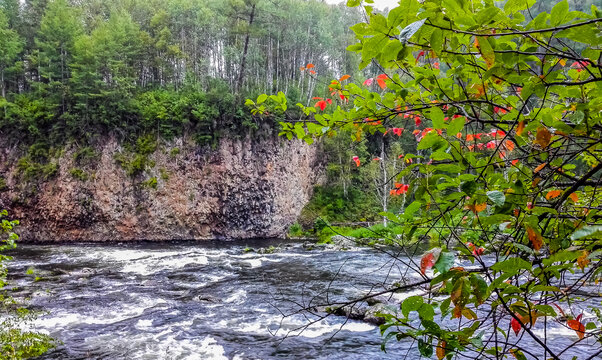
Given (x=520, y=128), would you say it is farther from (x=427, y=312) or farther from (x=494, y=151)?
(x=427, y=312)

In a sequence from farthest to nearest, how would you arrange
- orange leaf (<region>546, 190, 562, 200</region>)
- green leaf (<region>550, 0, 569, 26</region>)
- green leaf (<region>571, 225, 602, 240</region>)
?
orange leaf (<region>546, 190, 562, 200</region>) < green leaf (<region>550, 0, 569, 26</region>) < green leaf (<region>571, 225, 602, 240</region>)

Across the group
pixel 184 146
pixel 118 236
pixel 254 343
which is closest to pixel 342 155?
pixel 184 146

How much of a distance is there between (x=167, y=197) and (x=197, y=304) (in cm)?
1510

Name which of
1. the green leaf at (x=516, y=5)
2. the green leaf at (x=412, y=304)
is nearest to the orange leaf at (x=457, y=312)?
the green leaf at (x=412, y=304)

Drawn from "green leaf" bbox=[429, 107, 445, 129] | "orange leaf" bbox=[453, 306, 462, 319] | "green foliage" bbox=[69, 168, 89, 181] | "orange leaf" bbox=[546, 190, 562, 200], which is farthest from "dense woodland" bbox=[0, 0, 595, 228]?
"orange leaf" bbox=[453, 306, 462, 319]

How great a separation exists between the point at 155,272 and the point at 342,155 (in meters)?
20.6

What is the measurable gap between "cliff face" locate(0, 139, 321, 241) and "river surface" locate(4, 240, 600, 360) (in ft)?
19.4

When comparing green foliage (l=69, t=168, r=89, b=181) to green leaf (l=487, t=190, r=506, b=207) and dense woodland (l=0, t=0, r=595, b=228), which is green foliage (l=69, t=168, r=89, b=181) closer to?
dense woodland (l=0, t=0, r=595, b=228)

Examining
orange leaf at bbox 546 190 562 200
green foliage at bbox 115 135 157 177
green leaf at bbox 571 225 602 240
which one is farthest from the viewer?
green foliage at bbox 115 135 157 177

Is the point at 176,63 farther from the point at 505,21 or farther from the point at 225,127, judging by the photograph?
the point at 505,21

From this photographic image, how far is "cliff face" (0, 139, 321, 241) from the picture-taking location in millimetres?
20312

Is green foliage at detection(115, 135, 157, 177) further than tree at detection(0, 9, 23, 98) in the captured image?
No

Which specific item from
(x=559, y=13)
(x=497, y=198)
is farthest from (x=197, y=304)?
(x=559, y=13)

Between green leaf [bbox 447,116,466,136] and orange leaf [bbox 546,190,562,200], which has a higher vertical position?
green leaf [bbox 447,116,466,136]
